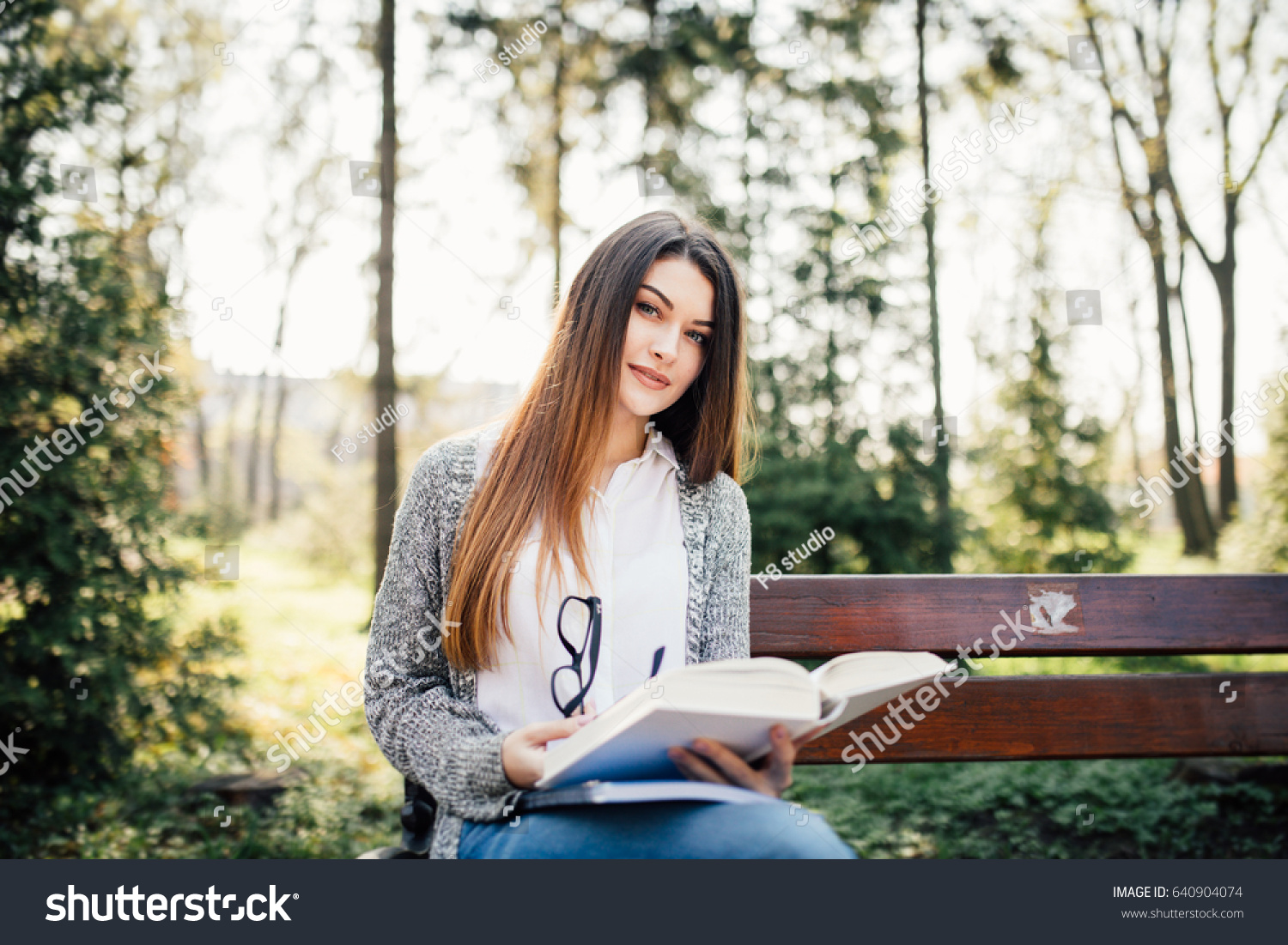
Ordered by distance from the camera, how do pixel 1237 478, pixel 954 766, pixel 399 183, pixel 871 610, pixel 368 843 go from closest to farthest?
pixel 871 610 < pixel 368 843 < pixel 954 766 < pixel 399 183 < pixel 1237 478

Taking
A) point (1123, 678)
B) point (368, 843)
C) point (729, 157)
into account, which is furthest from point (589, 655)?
point (729, 157)

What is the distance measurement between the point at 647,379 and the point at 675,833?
859mm

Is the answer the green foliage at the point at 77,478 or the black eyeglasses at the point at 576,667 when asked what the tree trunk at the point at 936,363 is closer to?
the green foliage at the point at 77,478

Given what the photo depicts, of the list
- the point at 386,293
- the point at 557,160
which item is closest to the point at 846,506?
the point at 386,293

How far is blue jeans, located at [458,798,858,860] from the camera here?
1.20 metres

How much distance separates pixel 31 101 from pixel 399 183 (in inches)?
131

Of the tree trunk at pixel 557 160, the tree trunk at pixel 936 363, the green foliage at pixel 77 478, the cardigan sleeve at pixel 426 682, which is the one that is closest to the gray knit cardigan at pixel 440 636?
the cardigan sleeve at pixel 426 682

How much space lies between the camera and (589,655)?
4.98ft

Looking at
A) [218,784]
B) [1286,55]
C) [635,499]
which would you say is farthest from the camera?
[1286,55]

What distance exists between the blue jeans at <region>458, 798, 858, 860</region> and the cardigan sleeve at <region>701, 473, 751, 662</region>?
0.49 m

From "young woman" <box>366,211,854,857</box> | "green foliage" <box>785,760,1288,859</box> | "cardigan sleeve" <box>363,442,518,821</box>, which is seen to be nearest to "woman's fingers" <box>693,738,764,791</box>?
"young woman" <box>366,211,854,857</box>

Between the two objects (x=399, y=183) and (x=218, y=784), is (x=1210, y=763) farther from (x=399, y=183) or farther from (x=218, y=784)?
(x=399, y=183)

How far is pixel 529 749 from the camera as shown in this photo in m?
1.26

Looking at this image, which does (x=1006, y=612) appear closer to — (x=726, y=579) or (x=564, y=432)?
(x=726, y=579)
